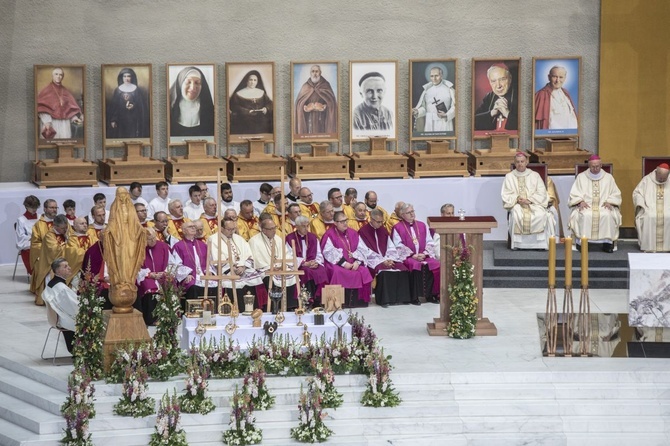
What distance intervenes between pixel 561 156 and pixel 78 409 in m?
10.2

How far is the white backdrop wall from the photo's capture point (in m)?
20.7

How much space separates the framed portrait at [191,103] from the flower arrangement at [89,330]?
722 centimetres

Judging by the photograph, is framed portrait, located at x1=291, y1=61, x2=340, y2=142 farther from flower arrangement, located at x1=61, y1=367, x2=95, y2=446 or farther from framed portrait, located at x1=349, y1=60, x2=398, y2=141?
flower arrangement, located at x1=61, y1=367, x2=95, y2=446

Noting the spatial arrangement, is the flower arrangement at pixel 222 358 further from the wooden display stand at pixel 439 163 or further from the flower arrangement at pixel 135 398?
the wooden display stand at pixel 439 163

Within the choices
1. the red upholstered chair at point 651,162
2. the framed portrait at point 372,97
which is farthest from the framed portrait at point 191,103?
the red upholstered chair at point 651,162

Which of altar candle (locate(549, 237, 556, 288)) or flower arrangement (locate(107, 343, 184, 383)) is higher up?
altar candle (locate(549, 237, 556, 288))

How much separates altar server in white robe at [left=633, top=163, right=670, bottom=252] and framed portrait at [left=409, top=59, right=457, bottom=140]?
3.36m

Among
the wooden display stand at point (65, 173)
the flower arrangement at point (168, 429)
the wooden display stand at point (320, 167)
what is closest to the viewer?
the flower arrangement at point (168, 429)

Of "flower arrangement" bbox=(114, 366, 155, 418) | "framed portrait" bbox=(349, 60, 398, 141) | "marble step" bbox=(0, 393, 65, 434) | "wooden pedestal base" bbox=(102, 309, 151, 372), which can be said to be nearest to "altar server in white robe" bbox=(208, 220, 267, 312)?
"wooden pedestal base" bbox=(102, 309, 151, 372)

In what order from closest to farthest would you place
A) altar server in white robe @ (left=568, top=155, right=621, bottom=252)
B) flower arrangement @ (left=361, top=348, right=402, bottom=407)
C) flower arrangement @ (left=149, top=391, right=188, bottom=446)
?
flower arrangement @ (left=149, top=391, right=188, bottom=446), flower arrangement @ (left=361, top=348, right=402, bottom=407), altar server in white robe @ (left=568, top=155, right=621, bottom=252)

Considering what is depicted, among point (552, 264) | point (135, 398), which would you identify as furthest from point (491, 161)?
point (135, 398)

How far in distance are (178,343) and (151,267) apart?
239 cm

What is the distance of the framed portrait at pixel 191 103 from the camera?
20.9m

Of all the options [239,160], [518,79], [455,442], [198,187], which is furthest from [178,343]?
[518,79]
